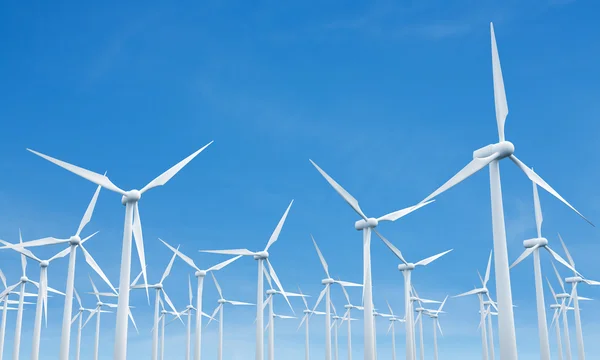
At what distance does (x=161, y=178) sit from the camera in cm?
3816

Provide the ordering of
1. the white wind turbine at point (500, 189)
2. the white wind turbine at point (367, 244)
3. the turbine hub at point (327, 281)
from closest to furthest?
the white wind turbine at point (500, 189) → the white wind turbine at point (367, 244) → the turbine hub at point (327, 281)

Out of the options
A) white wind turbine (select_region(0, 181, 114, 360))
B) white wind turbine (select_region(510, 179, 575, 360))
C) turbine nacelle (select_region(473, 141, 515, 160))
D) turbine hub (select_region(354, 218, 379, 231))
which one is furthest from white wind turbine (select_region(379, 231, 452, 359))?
white wind turbine (select_region(0, 181, 114, 360))

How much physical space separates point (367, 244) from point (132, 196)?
1555 cm

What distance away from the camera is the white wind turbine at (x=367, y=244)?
122 ft

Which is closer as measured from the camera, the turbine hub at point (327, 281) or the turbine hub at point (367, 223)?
the turbine hub at point (367, 223)

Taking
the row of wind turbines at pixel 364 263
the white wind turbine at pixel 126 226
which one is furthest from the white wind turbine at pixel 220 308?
the white wind turbine at pixel 126 226

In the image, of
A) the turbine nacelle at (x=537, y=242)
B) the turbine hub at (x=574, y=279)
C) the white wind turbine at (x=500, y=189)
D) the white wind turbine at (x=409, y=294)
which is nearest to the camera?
the white wind turbine at (x=500, y=189)

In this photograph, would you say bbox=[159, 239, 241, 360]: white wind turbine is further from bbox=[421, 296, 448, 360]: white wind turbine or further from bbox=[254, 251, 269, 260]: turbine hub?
bbox=[421, 296, 448, 360]: white wind turbine

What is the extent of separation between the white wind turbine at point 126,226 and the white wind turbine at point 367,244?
9505 millimetres

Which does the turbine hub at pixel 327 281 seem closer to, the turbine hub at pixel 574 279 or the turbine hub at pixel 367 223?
the turbine hub at pixel 574 279

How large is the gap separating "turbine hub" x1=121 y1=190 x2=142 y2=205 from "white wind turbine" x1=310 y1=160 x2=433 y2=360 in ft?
33.6

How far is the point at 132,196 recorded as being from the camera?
36125 mm

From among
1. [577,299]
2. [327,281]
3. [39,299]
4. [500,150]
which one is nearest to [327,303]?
[327,281]

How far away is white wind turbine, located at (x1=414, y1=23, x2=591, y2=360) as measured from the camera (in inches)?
994
